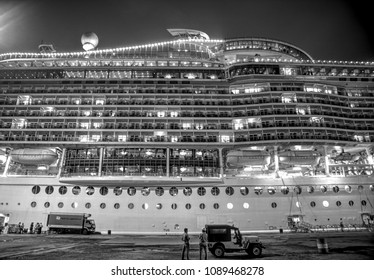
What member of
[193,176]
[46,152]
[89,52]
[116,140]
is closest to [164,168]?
[193,176]

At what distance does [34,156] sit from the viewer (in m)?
27.5

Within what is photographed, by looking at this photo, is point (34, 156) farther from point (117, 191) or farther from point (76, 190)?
point (117, 191)

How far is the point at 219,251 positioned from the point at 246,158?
15.3 m

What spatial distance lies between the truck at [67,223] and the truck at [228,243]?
48.1 feet

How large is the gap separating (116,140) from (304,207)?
19.4 meters

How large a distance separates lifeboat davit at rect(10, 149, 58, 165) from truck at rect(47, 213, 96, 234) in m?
5.91

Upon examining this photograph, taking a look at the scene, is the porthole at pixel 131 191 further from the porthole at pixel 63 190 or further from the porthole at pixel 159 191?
the porthole at pixel 63 190

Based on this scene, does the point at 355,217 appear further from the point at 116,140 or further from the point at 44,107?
the point at 44,107

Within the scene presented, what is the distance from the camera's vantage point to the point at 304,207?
2631cm

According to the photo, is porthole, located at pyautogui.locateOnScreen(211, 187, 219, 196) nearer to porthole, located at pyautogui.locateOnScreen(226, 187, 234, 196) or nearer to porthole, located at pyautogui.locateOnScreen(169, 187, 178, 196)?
porthole, located at pyautogui.locateOnScreen(226, 187, 234, 196)

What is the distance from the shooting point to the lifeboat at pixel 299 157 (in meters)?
27.4

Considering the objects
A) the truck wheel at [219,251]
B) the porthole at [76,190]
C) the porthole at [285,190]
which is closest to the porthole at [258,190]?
the porthole at [285,190]

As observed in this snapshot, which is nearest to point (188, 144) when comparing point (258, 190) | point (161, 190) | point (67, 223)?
point (161, 190)

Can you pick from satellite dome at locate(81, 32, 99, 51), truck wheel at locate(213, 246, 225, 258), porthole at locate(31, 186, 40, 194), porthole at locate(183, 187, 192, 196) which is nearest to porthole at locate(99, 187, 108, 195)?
porthole at locate(31, 186, 40, 194)
